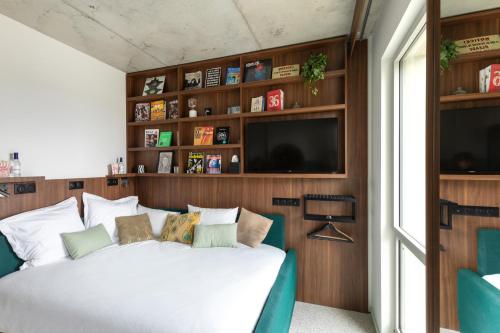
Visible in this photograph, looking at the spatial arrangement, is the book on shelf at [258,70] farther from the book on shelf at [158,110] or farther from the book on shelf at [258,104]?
the book on shelf at [158,110]

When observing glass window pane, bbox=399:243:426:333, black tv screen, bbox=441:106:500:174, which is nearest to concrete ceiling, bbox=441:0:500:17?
black tv screen, bbox=441:106:500:174

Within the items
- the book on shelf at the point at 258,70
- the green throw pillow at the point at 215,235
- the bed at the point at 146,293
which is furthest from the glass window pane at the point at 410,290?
the book on shelf at the point at 258,70

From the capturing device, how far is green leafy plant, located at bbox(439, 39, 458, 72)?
2.70 ft

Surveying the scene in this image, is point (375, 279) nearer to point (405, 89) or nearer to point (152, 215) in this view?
point (405, 89)

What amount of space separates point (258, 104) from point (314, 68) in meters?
0.71

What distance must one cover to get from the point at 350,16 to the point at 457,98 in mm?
1615

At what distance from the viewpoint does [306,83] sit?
2.45 m

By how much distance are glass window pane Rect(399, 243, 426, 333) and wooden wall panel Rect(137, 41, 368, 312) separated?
452mm

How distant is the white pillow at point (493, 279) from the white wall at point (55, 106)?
10.5 ft

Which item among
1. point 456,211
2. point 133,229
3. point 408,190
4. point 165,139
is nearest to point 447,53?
point 456,211

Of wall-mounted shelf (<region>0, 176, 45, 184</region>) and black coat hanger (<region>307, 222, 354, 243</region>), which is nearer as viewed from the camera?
wall-mounted shelf (<region>0, 176, 45, 184</region>)

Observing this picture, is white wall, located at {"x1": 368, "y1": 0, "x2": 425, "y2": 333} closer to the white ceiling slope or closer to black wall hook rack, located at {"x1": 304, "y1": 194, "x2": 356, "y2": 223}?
black wall hook rack, located at {"x1": 304, "y1": 194, "x2": 356, "y2": 223}

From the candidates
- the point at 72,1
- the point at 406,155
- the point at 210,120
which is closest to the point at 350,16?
the point at 406,155

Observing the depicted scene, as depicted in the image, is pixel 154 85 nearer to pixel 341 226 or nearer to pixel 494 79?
pixel 341 226
